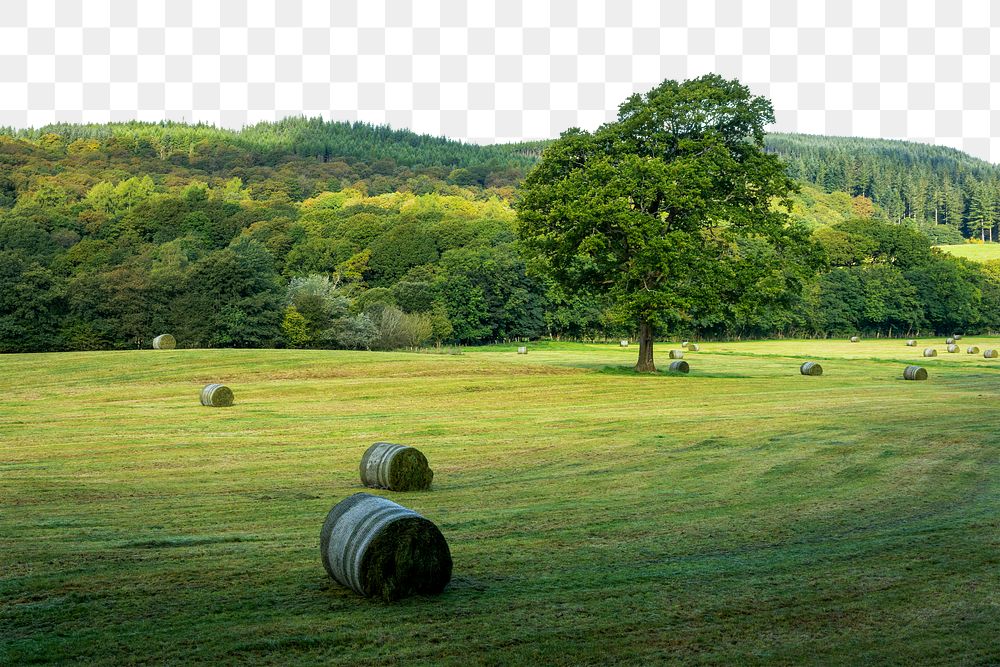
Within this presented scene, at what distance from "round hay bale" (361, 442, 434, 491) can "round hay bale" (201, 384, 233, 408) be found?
1661 cm

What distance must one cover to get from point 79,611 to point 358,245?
374 feet

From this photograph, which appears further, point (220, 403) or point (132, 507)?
point (220, 403)

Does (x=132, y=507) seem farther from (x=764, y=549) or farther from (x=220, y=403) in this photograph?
(x=220, y=403)

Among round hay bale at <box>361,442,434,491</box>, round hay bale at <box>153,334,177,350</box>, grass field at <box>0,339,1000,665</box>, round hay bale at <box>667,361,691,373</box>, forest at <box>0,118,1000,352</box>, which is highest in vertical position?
forest at <box>0,118,1000,352</box>

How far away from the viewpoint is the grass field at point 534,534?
29.8 feet

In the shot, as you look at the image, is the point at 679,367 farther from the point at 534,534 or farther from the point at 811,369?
the point at 534,534

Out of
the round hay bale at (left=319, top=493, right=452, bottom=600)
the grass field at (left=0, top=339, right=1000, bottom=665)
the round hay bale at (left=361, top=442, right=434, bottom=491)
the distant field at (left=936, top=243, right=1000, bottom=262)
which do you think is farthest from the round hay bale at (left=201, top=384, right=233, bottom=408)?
the distant field at (left=936, top=243, right=1000, bottom=262)

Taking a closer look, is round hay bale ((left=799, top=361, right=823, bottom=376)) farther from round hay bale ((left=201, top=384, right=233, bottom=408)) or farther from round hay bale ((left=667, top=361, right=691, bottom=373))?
round hay bale ((left=201, top=384, right=233, bottom=408))

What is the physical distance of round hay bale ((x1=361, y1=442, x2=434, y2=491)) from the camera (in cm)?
1705

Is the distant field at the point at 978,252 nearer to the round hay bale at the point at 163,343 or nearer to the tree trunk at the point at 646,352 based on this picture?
the tree trunk at the point at 646,352

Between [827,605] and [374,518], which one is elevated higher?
[374,518]

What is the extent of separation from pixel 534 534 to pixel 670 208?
32943 mm

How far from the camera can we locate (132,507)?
50.5 feet

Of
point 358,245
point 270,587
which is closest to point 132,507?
point 270,587
